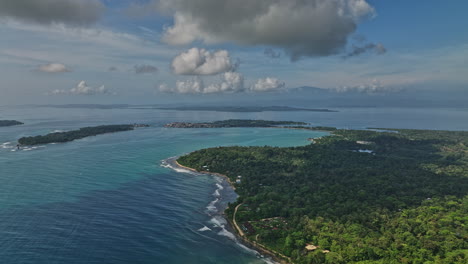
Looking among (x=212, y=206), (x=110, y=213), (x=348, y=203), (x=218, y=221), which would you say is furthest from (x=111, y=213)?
(x=348, y=203)

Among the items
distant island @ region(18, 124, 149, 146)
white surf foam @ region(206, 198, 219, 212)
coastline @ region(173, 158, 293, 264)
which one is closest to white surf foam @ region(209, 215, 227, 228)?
coastline @ region(173, 158, 293, 264)

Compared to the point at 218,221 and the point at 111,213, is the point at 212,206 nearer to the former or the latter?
the point at 218,221

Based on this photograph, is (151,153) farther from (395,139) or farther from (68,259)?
(395,139)

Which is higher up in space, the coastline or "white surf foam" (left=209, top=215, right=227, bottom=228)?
"white surf foam" (left=209, top=215, right=227, bottom=228)

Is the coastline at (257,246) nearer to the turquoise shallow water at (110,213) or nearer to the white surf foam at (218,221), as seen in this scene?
the white surf foam at (218,221)

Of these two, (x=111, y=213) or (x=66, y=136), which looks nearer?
(x=111, y=213)

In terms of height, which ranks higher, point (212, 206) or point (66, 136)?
point (66, 136)

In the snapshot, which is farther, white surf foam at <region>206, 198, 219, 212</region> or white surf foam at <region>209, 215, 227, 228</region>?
white surf foam at <region>206, 198, 219, 212</region>

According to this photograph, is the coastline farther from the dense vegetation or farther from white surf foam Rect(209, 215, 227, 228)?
the dense vegetation

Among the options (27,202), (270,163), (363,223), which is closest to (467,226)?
(363,223)
